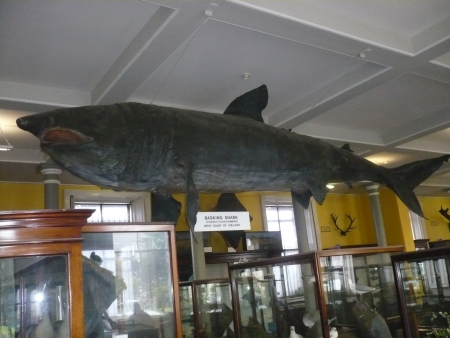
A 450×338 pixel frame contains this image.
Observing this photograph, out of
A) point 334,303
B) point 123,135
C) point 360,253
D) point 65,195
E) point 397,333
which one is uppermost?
point 65,195

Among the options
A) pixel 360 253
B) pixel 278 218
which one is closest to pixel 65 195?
pixel 278 218

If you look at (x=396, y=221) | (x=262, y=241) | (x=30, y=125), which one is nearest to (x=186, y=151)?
(x=30, y=125)

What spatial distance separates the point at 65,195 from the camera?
826cm

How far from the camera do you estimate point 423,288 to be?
4.00 meters

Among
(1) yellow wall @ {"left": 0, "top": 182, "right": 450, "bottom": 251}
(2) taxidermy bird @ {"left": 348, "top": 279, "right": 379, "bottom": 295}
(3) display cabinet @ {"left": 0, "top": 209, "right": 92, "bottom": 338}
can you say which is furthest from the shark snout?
(1) yellow wall @ {"left": 0, "top": 182, "right": 450, "bottom": 251}

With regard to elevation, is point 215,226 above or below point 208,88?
below

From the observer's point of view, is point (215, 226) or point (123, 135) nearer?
point (123, 135)

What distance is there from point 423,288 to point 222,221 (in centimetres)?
209

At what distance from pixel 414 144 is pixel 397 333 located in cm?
529

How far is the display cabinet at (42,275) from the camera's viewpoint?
82.3 inches

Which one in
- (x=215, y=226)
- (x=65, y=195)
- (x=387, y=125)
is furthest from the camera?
(x=65, y=195)

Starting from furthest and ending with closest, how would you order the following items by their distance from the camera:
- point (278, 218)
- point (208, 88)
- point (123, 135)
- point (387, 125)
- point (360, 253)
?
point (278, 218) → point (387, 125) → point (208, 88) → point (360, 253) → point (123, 135)

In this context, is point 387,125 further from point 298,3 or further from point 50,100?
point 50,100

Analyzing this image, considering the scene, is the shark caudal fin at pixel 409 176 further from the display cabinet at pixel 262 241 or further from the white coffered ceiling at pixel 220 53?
the display cabinet at pixel 262 241
